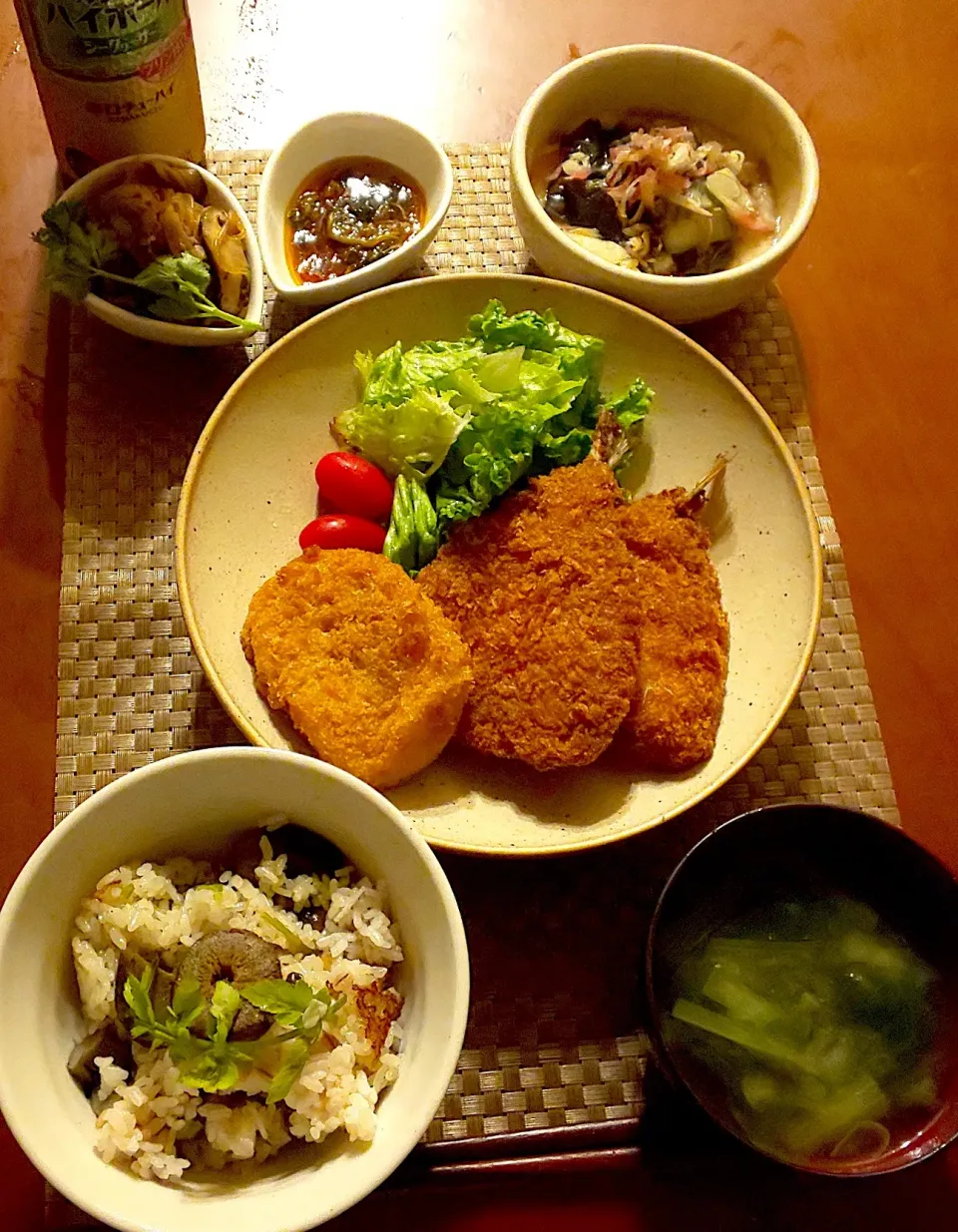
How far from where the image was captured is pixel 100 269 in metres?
1.78

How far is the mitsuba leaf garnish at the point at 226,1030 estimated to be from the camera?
1.05 metres

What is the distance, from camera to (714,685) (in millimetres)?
1606

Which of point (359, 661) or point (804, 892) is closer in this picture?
point (804, 892)

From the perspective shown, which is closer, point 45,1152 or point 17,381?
point 45,1152

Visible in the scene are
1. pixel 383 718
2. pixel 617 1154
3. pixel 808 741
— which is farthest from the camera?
pixel 808 741

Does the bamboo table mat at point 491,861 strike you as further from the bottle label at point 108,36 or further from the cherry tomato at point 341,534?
the bottle label at point 108,36

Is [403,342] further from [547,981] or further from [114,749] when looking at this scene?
[547,981]

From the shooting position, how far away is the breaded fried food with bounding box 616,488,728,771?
1.55 metres

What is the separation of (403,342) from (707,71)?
86cm

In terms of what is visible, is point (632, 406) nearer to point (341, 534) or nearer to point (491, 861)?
point (341, 534)

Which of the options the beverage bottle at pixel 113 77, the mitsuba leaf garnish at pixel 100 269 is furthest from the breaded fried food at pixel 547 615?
the beverage bottle at pixel 113 77

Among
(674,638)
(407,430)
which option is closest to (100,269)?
(407,430)

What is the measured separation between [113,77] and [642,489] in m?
1.16

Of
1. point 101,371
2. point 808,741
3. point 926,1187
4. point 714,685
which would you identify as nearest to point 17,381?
point 101,371
